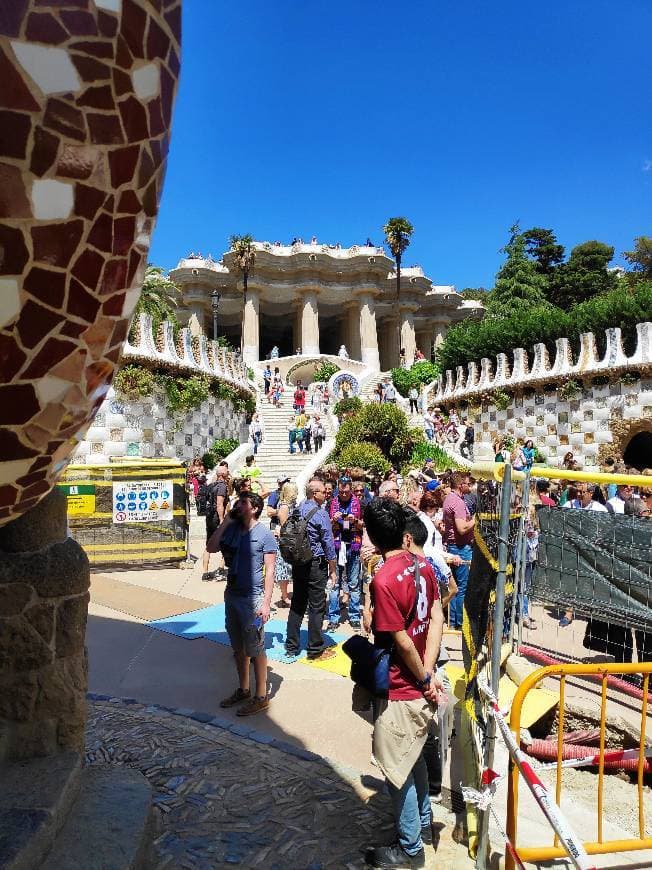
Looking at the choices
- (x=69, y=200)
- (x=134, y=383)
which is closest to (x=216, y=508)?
(x=69, y=200)

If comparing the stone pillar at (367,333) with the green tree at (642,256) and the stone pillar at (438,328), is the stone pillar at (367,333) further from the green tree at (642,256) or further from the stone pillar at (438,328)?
the green tree at (642,256)

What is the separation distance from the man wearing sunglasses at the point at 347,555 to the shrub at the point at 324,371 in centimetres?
2817

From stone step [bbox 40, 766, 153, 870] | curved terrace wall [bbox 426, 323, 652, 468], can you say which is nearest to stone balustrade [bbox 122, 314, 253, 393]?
curved terrace wall [bbox 426, 323, 652, 468]

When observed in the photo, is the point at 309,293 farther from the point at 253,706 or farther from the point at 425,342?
the point at 253,706

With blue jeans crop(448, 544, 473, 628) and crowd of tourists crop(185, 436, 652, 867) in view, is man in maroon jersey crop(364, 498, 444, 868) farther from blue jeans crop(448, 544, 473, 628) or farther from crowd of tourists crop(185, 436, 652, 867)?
blue jeans crop(448, 544, 473, 628)

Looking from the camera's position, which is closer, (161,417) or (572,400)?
(161,417)

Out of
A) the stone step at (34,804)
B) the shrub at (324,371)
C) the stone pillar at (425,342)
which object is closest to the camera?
the stone step at (34,804)

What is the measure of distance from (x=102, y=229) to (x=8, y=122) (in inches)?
12.4

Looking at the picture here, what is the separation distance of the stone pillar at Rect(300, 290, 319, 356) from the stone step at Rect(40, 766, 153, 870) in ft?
127

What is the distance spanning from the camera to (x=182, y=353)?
20188 millimetres

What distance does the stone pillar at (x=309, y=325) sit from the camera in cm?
4138

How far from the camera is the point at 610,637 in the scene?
5.29 meters

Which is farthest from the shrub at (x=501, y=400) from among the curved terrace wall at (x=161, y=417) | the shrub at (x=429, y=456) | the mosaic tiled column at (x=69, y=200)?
the mosaic tiled column at (x=69, y=200)

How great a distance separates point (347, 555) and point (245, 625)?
2949 mm
